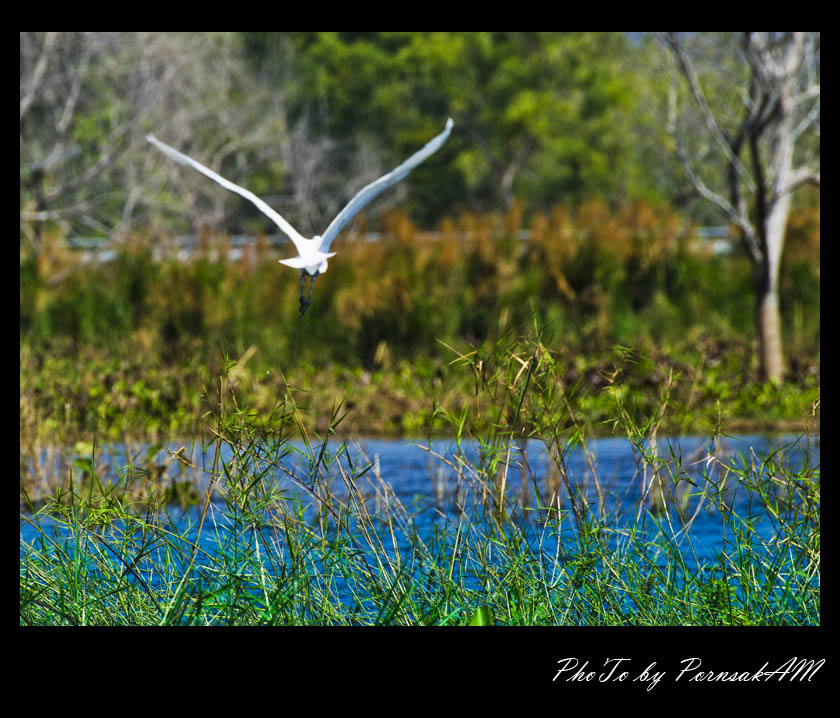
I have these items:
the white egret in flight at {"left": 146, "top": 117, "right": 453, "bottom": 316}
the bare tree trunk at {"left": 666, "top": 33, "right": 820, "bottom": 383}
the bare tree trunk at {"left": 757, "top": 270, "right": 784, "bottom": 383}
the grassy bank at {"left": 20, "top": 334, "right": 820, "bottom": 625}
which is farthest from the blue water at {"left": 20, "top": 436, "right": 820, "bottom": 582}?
the bare tree trunk at {"left": 666, "top": 33, "right": 820, "bottom": 383}

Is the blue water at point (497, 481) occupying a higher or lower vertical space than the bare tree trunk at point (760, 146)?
lower

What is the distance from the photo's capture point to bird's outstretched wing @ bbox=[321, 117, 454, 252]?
3602 millimetres

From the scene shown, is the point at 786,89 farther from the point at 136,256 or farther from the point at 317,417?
the point at 136,256

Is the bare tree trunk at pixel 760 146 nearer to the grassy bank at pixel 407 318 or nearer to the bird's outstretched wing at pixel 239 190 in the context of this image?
the grassy bank at pixel 407 318

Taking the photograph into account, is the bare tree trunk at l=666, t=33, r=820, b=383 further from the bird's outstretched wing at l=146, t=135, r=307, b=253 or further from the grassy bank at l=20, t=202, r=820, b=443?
the bird's outstretched wing at l=146, t=135, r=307, b=253

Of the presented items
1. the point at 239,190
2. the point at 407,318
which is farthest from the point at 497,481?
the point at 407,318

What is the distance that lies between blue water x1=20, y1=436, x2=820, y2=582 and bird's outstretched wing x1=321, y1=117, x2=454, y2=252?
0.77m

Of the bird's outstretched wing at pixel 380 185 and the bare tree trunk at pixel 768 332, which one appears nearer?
the bird's outstretched wing at pixel 380 185

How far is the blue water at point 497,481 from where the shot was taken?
3.92 metres

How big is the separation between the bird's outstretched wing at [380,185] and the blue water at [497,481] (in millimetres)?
774

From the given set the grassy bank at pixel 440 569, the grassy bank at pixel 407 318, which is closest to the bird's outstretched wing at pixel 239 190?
the grassy bank at pixel 440 569

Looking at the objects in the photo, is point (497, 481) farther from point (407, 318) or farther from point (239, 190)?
point (407, 318)

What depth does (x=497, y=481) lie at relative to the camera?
14.2 ft
